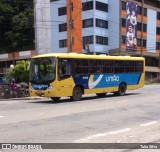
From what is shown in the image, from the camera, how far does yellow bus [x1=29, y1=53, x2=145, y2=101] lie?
2194 centimetres

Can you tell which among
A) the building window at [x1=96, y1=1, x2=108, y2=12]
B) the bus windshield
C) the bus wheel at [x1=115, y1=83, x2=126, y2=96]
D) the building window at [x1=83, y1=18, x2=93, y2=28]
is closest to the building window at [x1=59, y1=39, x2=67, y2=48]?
the building window at [x1=83, y1=18, x2=93, y2=28]

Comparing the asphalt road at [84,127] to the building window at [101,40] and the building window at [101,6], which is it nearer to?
the building window at [101,40]

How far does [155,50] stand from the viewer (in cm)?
7656

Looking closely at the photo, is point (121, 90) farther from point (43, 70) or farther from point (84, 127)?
point (84, 127)

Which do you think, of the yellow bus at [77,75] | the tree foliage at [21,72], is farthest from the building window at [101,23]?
the yellow bus at [77,75]

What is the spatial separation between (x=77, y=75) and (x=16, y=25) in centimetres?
7189

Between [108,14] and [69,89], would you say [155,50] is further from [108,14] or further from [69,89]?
[69,89]

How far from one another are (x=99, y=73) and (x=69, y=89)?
3.20 metres

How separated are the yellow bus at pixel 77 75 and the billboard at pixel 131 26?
132ft

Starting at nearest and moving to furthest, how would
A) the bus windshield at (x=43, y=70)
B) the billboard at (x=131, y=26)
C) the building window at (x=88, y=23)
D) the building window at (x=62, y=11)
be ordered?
the bus windshield at (x=43, y=70) → the building window at (x=88, y=23) → the billboard at (x=131, y=26) → the building window at (x=62, y=11)

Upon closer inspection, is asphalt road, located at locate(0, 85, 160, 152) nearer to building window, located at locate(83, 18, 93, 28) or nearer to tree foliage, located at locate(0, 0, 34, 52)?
building window, located at locate(83, 18, 93, 28)

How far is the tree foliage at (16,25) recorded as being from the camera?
9207 centimetres

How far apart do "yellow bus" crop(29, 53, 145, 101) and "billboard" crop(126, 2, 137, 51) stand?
40206 mm

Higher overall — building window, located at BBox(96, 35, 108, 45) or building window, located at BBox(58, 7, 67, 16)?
building window, located at BBox(58, 7, 67, 16)
